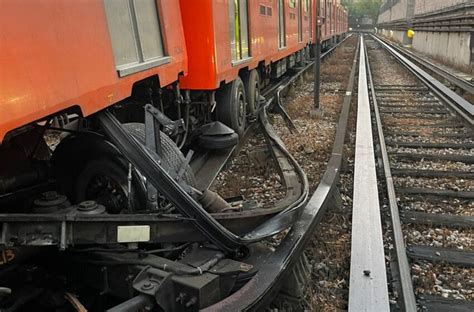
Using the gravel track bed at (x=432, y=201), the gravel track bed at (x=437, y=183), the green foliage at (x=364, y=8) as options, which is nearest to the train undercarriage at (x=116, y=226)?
the gravel track bed at (x=432, y=201)

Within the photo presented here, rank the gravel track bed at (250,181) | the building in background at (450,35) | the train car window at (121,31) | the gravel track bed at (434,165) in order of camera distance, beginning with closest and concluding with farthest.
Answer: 1. the train car window at (121,31)
2. the gravel track bed at (250,181)
3. the gravel track bed at (434,165)
4. the building in background at (450,35)

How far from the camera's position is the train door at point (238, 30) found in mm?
6289

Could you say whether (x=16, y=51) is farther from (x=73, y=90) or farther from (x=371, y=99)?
(x=371, y=99)

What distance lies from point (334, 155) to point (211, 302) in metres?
3.63

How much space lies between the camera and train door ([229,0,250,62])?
20.6 feet

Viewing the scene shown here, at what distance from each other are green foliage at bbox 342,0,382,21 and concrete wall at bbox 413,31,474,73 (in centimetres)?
10301

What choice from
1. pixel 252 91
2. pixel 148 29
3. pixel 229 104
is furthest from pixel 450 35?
pixel 148 29

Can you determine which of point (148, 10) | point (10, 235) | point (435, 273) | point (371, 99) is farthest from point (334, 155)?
point (371, 99)

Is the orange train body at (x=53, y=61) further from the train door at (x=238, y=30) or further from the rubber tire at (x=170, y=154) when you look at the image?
the train door at (x=238, y=30)

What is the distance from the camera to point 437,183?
5523 mm

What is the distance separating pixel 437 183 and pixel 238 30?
336 cm

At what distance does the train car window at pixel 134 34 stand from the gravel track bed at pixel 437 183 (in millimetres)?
3226

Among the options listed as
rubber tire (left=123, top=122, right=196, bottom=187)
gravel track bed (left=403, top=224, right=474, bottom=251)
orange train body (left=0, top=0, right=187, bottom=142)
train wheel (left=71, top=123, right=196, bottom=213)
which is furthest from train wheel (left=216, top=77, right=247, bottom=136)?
orange train body (left=0, top=0, right=187, bottom=142)

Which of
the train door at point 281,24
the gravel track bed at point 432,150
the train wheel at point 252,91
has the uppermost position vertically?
the train door at point 281,24
